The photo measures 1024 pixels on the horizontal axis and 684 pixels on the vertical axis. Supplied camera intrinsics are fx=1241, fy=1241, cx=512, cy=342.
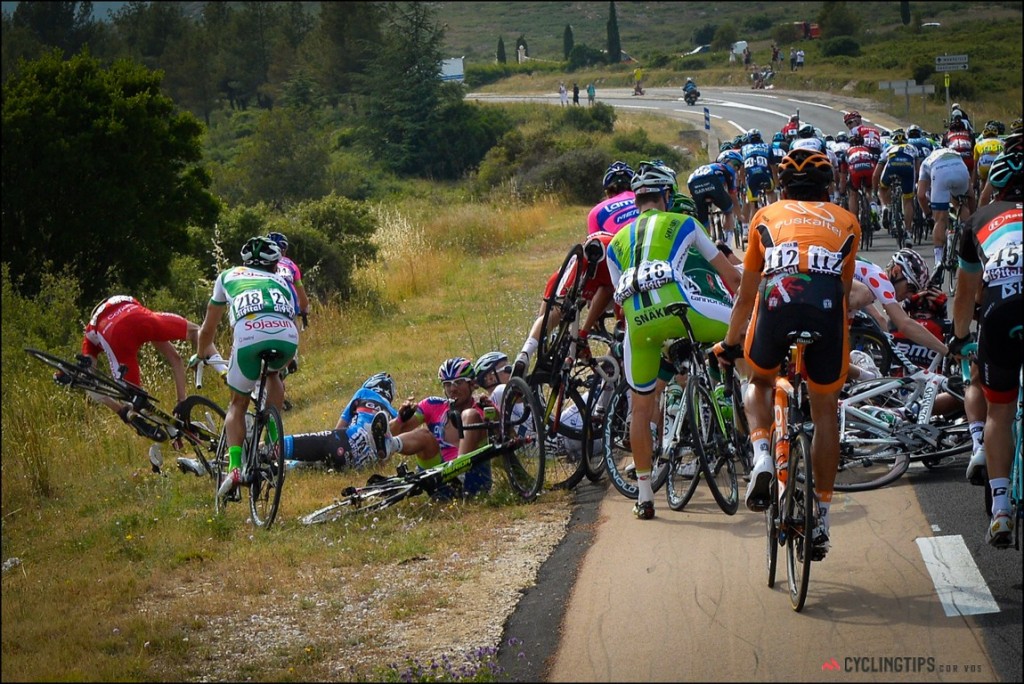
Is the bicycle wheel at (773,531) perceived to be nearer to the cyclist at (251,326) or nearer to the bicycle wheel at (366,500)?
the bicycle wheel at (366,500)

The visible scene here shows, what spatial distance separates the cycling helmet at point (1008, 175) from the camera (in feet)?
21.0

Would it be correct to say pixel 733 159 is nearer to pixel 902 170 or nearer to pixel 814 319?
pixel 902 170

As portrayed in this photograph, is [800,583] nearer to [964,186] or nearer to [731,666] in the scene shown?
[731,666]

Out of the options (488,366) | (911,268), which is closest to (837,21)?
(911,268)

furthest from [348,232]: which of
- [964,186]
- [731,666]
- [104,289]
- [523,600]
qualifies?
[731,666]

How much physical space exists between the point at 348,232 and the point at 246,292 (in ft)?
54.8

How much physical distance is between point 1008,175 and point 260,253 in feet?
20.6

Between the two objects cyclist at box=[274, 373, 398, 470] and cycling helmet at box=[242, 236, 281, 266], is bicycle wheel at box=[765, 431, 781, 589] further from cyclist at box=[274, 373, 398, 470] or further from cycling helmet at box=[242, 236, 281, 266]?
cycling helmet at box=[242, 236, 281, 266]

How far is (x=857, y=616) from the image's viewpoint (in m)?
6.17

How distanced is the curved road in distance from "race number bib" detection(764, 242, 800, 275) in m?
1.73

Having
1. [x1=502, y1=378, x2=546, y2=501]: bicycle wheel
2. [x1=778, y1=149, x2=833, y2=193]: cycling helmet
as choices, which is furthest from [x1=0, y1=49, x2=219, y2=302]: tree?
[x1=778, y1=149, x2=833, y2=193]: cycling helmet

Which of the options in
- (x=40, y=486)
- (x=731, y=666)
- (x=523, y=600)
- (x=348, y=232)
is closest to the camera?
(x=731, y=666)

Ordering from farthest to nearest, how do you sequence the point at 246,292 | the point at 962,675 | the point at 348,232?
the point at 348,232 → the point at 246,292 → the point at 962,675

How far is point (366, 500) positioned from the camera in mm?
10070
